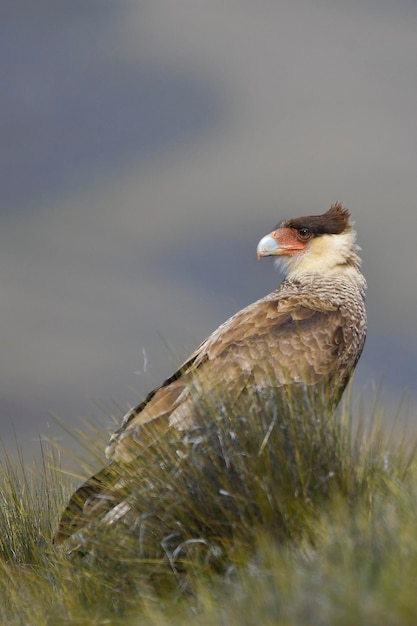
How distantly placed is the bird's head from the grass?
120 inches

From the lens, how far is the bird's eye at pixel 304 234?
9.12 m

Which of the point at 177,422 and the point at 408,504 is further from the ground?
the point at 177,422

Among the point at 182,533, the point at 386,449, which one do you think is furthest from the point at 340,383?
the point at 182,533

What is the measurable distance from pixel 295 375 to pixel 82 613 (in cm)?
290

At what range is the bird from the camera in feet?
22.4

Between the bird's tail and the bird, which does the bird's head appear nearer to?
the bird

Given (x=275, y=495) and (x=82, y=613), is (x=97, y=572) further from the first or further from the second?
(x=275, y=495)

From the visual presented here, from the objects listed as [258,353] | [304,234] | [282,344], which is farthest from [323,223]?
[258,353]

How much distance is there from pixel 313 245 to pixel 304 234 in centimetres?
15

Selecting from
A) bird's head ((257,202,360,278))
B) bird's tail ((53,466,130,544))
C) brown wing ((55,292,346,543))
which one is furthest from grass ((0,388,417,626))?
bird's head ((257,202,360,278))

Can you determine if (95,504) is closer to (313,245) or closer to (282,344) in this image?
(282,344)

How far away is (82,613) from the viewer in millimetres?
5715

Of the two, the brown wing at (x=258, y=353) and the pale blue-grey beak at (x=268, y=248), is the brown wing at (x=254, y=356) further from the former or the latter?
the pale blue-grey beak at (x=268, y=248)

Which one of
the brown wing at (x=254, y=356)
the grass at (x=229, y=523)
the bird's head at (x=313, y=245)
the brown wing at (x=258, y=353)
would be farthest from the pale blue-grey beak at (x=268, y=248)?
the grass at (x=229, y=523)
